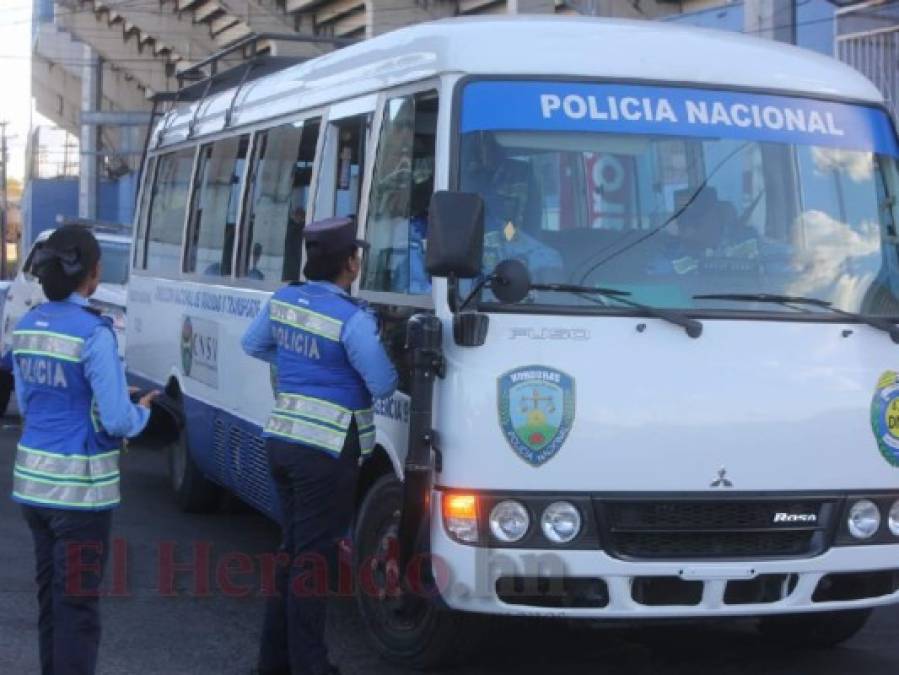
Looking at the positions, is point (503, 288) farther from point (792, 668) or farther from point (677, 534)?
point (792, 668)

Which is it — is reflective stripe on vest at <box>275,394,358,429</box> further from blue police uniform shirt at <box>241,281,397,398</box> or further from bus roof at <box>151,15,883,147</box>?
bus roof at <box>151,15,883,147</box>

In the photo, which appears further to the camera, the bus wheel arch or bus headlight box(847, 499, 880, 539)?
the bus wheel arch

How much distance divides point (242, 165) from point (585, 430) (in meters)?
3.81

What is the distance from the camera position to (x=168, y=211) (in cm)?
1117

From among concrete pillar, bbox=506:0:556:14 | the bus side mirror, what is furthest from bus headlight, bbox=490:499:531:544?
concrete pillar, bbox=506:0:556:14

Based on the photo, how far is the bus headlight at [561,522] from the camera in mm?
6113

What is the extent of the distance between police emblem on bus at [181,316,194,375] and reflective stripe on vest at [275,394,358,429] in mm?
3829

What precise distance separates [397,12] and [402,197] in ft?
68.5

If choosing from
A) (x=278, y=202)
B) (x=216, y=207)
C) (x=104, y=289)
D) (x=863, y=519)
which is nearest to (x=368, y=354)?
(x=863, y=519)

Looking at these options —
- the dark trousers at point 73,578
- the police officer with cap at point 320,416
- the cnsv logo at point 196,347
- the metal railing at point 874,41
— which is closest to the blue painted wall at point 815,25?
the metal railing at point 874,41

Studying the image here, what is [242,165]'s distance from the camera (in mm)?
9312

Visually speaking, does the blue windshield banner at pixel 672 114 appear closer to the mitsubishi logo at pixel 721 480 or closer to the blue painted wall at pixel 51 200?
the mitsubishi logo at pixel 721 480

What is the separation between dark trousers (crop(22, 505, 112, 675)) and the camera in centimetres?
562

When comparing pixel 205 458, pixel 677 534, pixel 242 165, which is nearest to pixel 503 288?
A: pixel 677 534
